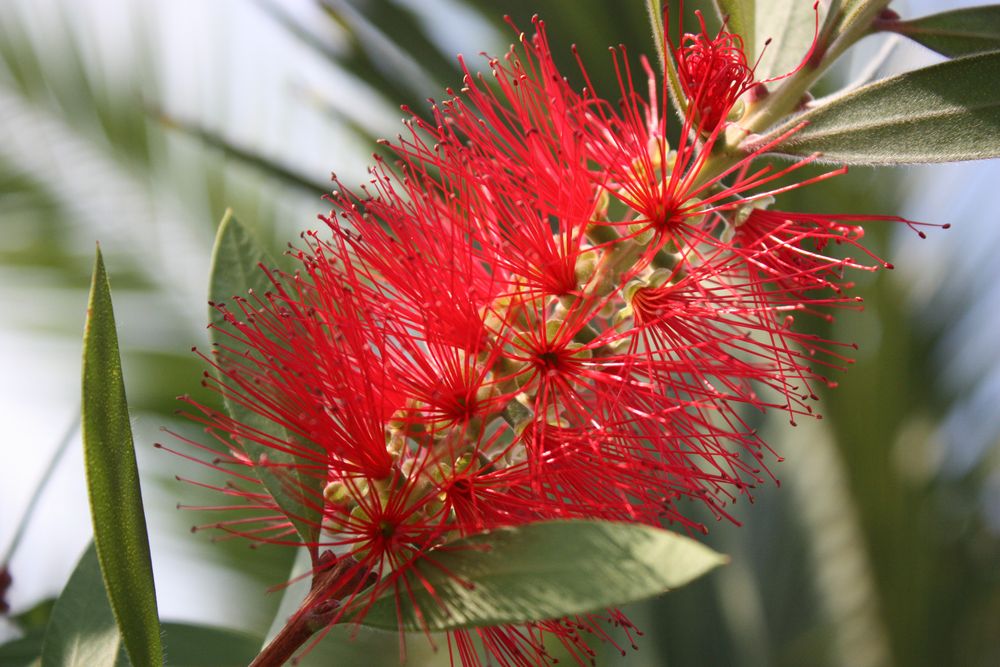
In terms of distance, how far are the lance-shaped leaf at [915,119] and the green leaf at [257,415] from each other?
21.8 inches

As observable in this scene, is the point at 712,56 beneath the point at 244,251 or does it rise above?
above

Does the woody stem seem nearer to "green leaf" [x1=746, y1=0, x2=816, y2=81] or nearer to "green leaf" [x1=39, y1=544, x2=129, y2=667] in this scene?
"green leaf" [x1=39, y1=544, x2=129, y2=667]

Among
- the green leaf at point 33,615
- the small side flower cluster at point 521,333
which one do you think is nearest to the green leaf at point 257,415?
the small side flower cluster at point 521,333

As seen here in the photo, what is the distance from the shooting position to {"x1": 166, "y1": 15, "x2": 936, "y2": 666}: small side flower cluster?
0.91 m

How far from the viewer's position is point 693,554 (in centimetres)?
59

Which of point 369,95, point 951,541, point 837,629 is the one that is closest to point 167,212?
point 369,95

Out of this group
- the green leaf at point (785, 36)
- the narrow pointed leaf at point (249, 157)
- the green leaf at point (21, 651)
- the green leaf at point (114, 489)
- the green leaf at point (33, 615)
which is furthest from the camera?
the narrow pointed leaf at point (249, 157)

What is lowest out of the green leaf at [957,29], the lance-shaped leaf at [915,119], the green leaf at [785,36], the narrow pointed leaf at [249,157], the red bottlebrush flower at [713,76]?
the lance-shaped leaf at [915,119]

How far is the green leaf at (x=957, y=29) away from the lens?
93cm

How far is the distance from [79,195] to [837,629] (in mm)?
2419

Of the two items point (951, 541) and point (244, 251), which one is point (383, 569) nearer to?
point (244, 251)

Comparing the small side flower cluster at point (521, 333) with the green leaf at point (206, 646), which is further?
the green leaf at point (206, 646)

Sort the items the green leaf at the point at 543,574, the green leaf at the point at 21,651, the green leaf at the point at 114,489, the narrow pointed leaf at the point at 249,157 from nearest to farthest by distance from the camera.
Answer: the green leaf at the point at 543,574, the green leaf at the point at 114,489, the green leaf at the point at 21,651, the narrow pointed leaf at the point at 249,157

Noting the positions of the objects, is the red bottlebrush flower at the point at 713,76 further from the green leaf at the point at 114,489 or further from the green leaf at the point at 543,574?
the green leaf at the point at 114,489
